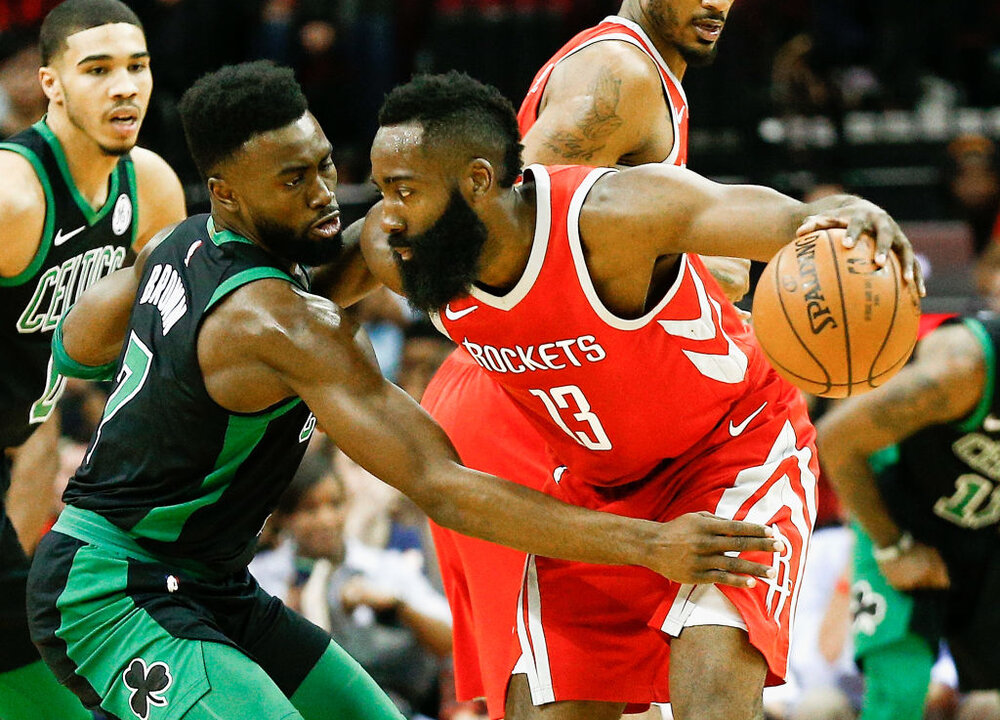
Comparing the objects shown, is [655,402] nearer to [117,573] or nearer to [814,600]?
[117,573]

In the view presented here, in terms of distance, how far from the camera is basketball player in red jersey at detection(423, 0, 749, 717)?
14.0 feet

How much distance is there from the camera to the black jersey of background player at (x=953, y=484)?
207 inches

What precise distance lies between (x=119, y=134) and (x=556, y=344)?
193 centimetres

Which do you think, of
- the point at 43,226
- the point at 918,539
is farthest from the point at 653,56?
the point at 918,539

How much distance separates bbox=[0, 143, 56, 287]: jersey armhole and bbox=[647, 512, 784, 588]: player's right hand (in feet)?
8.05

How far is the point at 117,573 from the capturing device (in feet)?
11.7

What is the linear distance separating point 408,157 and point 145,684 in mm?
1448

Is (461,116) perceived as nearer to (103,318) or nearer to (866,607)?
(103,318)

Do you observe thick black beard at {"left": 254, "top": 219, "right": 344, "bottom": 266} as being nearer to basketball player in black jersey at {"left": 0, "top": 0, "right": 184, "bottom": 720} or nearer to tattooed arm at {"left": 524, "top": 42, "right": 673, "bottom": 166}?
tattooed arm at {"left": 524, "top": 42, "right": 673, "bottom": 166}

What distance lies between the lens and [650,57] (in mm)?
4500

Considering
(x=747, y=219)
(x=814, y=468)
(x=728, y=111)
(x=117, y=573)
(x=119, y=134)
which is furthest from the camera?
(x=728, y=111)

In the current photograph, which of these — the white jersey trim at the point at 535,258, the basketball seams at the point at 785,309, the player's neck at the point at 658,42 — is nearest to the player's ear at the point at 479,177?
the white jersey trim at the point at 535,258

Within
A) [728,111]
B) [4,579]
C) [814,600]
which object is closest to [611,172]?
[4,579]

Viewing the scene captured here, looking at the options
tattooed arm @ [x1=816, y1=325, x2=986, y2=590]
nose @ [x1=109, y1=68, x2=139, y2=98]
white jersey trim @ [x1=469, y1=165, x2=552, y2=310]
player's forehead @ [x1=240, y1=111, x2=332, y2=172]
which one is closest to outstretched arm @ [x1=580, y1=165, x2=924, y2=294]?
white jersey trim @ [x1=469, y1=165, x2=552, y2=310]
